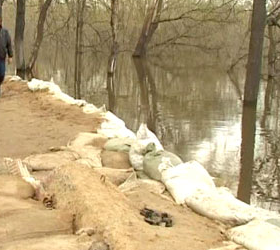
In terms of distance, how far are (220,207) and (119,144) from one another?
2360 mm

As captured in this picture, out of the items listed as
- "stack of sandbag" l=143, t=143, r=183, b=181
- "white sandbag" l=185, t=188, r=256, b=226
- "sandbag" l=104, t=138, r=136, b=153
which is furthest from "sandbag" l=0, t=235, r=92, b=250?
"sandbag" l=104, t=138, r=136, b=153

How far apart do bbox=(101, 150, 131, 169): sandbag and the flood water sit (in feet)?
3.34

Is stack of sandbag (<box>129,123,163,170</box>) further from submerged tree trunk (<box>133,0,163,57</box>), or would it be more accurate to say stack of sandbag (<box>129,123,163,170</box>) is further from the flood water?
submerged tree trunk (<box>133,0,163,57</box>)

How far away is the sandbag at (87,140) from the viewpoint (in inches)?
276

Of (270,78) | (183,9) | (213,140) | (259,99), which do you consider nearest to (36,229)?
(213,140)

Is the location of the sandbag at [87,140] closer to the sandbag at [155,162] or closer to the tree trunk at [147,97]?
the sandbag at [155,162]

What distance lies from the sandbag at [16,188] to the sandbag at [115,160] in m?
1.34

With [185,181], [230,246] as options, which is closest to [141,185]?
[185,181]

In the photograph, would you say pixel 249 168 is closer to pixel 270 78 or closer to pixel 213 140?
pixel 213 140

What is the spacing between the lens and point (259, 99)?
52.3 ft

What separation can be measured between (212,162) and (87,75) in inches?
615

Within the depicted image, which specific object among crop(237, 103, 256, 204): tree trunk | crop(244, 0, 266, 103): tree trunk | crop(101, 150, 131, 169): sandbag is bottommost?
crop(237, 103, 256, 204): tree trunk

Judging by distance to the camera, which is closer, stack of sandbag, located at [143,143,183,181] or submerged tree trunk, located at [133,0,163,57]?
stack of sandbag, located at [143,143,183,181]

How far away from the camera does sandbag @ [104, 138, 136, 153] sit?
6.72 meters
